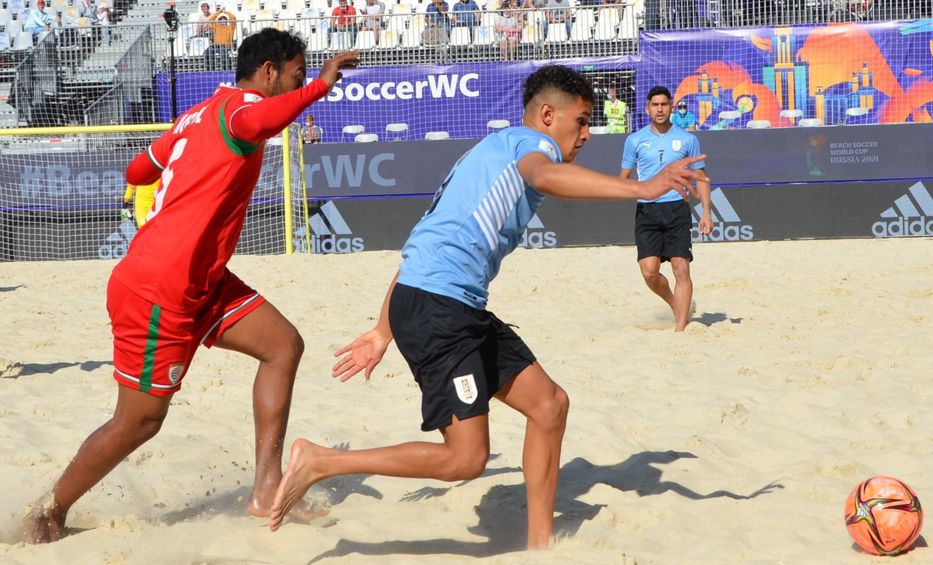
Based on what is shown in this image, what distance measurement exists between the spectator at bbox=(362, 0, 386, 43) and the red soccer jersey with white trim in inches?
584

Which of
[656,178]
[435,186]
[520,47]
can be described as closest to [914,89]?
[520,47]

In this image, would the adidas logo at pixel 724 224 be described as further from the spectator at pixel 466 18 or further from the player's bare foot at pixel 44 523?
the player's bare foot at pixel 44 523

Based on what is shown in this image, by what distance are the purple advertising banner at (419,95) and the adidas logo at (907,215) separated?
501cm

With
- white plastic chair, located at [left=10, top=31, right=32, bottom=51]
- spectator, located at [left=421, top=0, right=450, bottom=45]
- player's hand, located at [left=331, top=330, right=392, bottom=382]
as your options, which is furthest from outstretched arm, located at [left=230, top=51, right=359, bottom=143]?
white plastic chair, located at [left=10, top=31, right=32, bottom=51]

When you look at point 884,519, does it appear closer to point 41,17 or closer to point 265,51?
point 265,51

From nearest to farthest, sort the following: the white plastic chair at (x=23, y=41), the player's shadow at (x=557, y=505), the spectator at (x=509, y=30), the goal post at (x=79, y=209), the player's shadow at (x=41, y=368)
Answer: the player's shadow at (x=557, y=505) < the player's shadow at (x=41, y=368) < the goal post at (x=79, y=209) < the spectator at (x=509, y=30) < the white plastic chair at (x=23, y=41)

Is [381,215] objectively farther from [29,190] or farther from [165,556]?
[165,556]

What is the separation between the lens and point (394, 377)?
6609 millimetres

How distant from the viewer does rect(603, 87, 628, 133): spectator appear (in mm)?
16641

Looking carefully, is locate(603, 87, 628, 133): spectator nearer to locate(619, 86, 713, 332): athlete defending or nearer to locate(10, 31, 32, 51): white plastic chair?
locate(619, 86, 713, 332): athlete defending

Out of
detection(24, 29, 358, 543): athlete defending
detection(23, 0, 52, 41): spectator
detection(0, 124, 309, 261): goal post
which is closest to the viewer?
detection(24, 29, 358, 543): athlete defending

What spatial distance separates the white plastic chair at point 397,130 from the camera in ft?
57.7

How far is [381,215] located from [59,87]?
7.72 m

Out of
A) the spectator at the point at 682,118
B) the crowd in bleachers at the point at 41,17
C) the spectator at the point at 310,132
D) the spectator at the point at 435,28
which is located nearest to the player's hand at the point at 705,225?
the spectator at the point at 682,118
